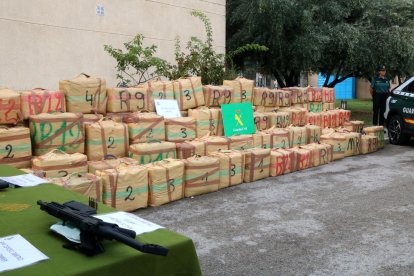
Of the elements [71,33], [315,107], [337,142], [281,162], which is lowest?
[281,162]

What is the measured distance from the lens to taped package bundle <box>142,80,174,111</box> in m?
7.37

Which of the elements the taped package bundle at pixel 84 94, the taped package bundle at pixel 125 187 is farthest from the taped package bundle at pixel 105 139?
the taped package bundle at pixel 125 187

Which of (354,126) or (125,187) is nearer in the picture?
(125,187)

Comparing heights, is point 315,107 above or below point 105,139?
above

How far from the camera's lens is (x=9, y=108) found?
5.60m

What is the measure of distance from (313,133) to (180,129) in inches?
138

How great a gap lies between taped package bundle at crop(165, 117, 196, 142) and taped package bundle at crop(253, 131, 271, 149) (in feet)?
4.24

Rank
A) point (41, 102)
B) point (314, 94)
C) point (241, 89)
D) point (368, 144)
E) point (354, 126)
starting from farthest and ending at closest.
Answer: point (354, 126)
point (314, 94)
point (368, 144)
point (241, 89)
point (41, 102)

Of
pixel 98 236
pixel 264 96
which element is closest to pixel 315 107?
pixel 264 96

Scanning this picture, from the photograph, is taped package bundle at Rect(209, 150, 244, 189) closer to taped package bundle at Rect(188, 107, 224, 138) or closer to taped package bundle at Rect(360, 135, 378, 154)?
taped package bundle at Rect(188, 107, 224, 138)

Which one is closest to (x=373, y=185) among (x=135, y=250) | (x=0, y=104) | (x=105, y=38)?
(x=0, y=104)

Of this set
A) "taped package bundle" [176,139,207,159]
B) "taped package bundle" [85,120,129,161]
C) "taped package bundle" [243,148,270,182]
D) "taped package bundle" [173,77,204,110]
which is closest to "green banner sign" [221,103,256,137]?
"taped package bundle" [173,77,204,110]

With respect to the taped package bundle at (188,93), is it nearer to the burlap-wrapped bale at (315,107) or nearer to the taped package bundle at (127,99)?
the taped package bundle at (127,99)

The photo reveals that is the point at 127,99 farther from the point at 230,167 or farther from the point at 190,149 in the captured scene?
the point at 230,167
